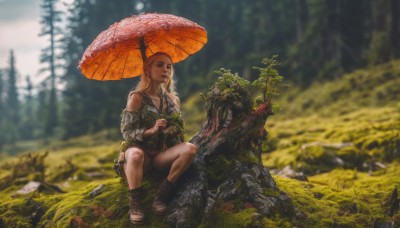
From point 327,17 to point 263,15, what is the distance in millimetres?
→ 8804

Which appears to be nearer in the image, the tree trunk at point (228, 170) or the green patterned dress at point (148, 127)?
the tree trunk at point (228, 170)

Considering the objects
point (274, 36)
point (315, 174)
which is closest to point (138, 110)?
point (315, 174)

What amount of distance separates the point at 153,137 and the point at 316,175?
542 centimetres

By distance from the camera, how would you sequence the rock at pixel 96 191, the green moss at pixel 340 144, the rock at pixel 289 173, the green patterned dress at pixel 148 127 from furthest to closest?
the green moss at pixel 340 144 → the rock at pixel 289 173 → the rock at pixel 96 191 → the green patterned dress at pixel 148 127

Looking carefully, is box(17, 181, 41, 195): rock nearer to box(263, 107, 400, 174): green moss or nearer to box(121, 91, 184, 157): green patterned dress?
box(121, 91, 184, 157): green patterned dress

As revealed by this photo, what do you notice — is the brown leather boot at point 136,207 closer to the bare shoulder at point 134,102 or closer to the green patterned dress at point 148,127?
the green patterned dress at point 148,127

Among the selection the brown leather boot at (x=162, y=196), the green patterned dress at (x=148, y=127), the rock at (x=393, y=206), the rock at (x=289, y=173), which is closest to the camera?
the brown leather boot at (x=162, y=196)

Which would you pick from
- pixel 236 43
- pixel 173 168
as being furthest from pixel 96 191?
pixel 236 43

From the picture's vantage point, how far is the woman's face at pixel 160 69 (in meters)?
5.20

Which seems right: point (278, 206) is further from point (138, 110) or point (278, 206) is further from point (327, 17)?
point (327, 17)

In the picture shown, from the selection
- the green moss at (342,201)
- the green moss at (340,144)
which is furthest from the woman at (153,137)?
the green moss at (340,144)

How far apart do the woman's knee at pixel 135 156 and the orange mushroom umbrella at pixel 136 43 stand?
1.27 m

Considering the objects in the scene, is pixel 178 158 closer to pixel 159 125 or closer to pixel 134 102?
pixel 159 125

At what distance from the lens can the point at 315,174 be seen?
9398 millimetres
